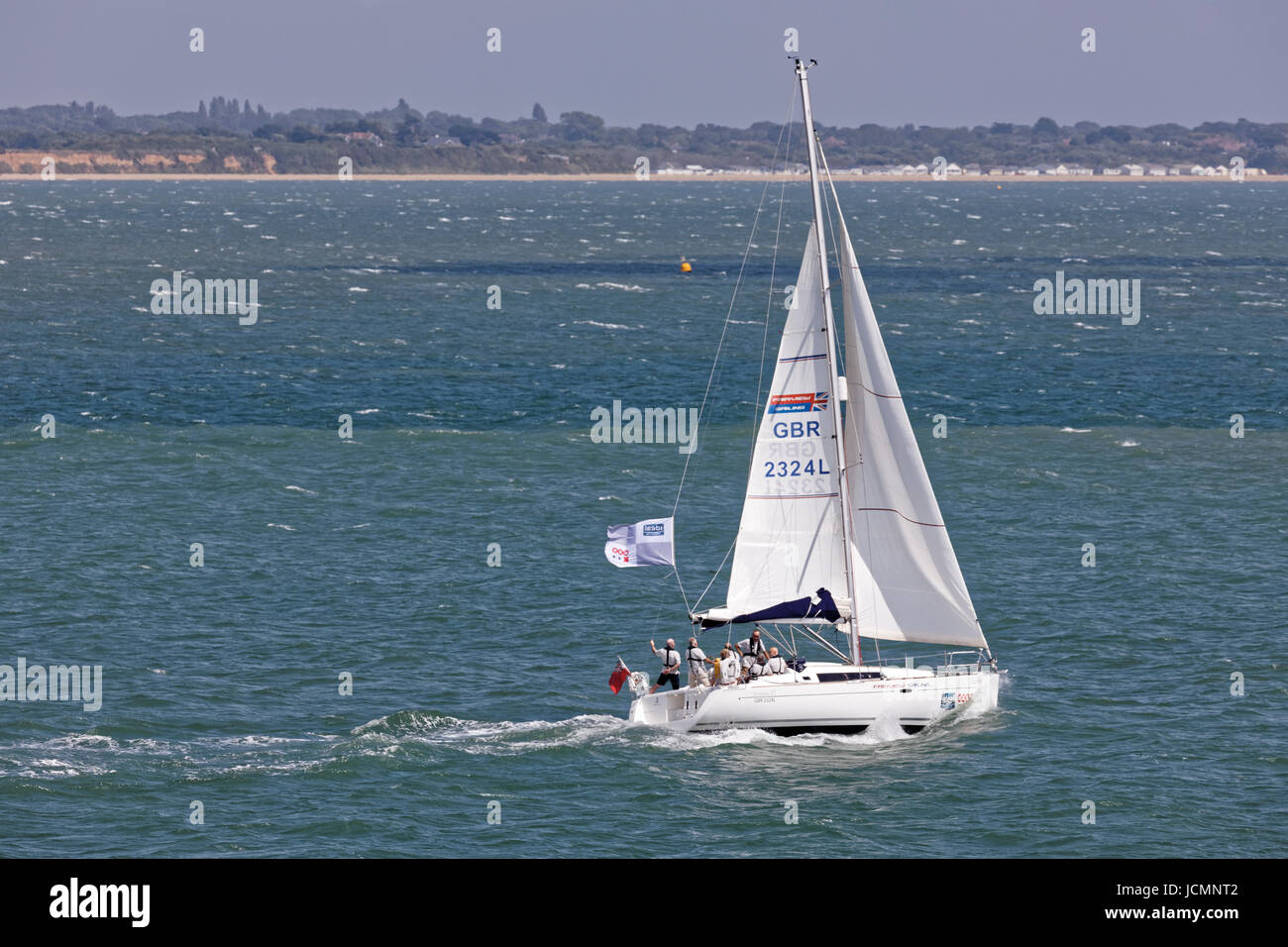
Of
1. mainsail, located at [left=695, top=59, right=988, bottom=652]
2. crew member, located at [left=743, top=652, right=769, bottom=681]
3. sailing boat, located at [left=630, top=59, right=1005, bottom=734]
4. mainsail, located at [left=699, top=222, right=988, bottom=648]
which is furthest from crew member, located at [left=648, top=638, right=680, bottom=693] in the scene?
crew member, located at [left=743, top=652, right=769, bottom=681]

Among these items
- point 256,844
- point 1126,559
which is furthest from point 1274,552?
point 256,844

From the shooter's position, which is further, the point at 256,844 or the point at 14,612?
the point at 14,612

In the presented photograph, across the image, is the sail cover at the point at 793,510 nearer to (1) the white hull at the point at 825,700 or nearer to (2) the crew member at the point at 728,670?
(2) the crew member at the point at 728,670

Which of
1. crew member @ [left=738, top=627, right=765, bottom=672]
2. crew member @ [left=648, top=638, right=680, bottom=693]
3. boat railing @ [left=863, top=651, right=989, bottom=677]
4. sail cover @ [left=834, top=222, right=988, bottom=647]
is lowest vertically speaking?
boat railing @ [left=863, top=651, right=989, bottom=677]

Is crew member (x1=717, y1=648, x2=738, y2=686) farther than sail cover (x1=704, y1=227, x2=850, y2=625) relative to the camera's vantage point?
No

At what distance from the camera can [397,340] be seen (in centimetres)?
11262

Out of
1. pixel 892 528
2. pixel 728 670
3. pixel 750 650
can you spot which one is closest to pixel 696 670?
pixel 728 670

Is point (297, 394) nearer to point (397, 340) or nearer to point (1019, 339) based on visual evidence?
point (397, 340)

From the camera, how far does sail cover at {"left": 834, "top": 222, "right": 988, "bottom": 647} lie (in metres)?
40.3

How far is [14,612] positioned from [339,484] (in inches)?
803

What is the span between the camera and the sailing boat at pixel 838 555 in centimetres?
3991

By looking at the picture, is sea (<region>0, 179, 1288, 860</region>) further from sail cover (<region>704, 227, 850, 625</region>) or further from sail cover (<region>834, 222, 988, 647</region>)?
sail cover (<region>704, 227, 850, 625</region>)

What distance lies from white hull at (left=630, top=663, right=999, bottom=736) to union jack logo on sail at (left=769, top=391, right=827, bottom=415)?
639 cm

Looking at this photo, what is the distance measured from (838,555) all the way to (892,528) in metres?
1.49
